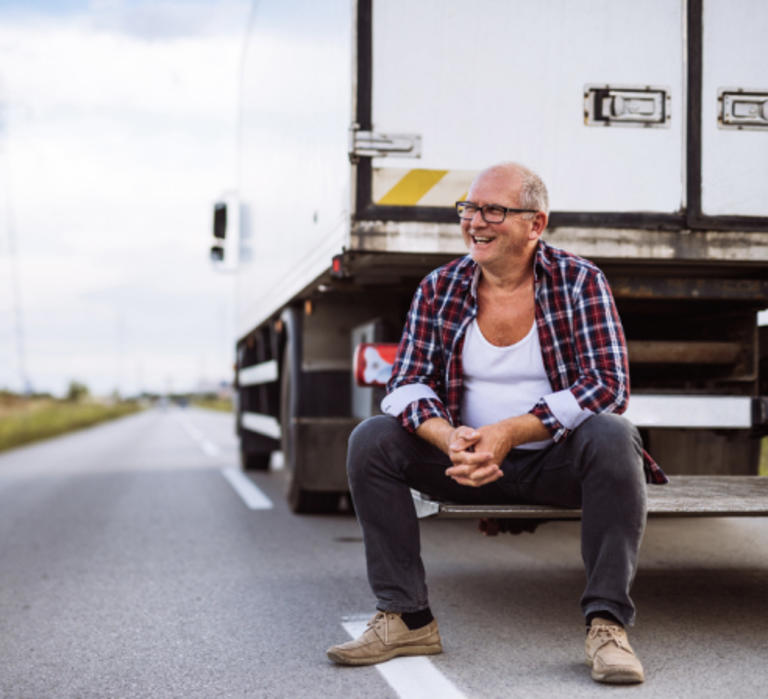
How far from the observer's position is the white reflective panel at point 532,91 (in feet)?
17.2

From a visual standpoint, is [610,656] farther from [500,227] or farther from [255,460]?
[255,460]

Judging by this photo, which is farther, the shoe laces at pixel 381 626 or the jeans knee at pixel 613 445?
the shoe laces at pixel 381 626

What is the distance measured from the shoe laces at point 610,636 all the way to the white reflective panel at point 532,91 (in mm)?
2337

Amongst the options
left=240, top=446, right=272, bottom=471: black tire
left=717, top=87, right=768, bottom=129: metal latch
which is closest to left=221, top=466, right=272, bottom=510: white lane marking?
left=240, top=446, right=272, bottom=471: black tire

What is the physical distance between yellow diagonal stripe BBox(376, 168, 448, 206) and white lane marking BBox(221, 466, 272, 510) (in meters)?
4.33

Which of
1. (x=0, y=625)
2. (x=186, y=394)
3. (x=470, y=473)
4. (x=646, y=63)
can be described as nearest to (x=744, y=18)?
(x=646, y=63)

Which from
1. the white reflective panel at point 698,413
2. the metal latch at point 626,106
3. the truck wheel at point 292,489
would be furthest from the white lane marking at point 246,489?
the metal latch at point 626,106

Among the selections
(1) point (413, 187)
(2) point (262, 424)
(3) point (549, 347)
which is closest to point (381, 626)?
(3) point (549, 347)

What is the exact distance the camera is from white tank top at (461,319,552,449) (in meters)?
3.87

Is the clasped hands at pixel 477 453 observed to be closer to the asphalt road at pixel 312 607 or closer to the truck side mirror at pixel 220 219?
the asphalt road at pixel 312 607

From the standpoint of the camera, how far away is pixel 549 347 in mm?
3820

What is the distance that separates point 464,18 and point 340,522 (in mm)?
3832

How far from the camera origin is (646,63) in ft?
17.1

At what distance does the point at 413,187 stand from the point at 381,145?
0.25 meters
